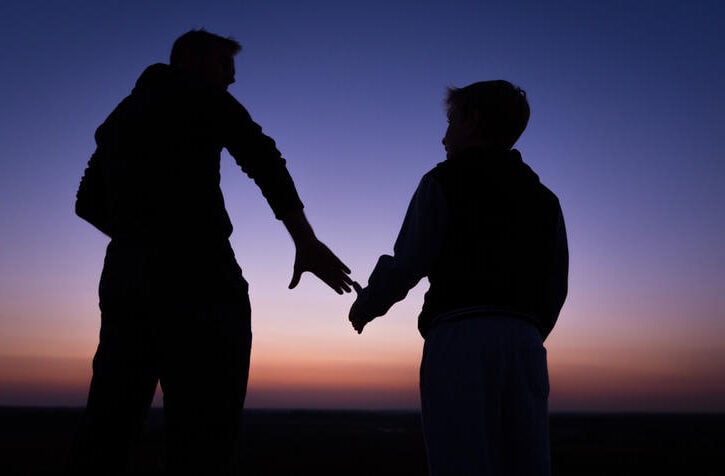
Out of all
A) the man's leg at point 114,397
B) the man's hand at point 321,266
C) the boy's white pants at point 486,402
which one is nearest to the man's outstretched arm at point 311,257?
the man's hand at point 321,266

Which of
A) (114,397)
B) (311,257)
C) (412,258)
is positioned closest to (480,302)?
(412,258)

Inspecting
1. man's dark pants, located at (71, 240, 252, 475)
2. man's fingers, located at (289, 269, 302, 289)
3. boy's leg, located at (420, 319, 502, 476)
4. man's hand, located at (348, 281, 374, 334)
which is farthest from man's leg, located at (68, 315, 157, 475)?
boy's leg, located at (420, 319, 502, 476)

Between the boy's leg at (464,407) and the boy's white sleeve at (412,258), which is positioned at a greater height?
the boy's white sleeve at (412,258)

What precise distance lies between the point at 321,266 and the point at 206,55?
0.93m

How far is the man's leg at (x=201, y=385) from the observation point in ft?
6.03

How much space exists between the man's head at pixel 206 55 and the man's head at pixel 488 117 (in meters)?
0.94

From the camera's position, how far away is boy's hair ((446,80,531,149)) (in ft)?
8.09

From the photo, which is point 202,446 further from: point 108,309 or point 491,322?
point 491,322

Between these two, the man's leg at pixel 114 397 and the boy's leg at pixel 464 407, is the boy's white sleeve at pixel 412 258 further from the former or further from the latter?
the man's leg at pixel 114 397

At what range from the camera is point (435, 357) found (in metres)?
2.07

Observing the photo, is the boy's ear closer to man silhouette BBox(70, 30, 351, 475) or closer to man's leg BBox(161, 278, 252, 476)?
man silhouette BBox(70, 30, 351, 475)

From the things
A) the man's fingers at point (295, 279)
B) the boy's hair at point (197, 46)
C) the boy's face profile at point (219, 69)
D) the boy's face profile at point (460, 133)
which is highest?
the boy's hair at point (197, 46)

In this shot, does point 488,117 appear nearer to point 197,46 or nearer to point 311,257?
point 311,257

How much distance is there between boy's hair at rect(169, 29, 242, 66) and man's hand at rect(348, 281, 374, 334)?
3.40 ft
